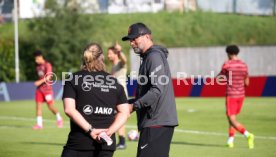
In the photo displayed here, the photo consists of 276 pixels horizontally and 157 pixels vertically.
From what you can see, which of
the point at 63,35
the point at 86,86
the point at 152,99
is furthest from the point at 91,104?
the point at 63,35

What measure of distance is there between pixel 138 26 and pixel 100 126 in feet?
4.83

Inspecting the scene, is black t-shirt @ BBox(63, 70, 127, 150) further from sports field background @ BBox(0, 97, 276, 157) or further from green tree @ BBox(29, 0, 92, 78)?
green tree @ BBox(29, 0, 92, 78)

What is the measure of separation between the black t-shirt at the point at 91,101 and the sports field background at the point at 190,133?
6.93 metres

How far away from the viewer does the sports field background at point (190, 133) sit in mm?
16719

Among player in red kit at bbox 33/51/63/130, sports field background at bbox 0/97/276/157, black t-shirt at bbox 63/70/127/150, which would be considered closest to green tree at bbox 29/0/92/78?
sports field background at bbox 0/97/276/157

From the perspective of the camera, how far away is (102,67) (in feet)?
30.5

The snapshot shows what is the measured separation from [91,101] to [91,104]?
4 cm

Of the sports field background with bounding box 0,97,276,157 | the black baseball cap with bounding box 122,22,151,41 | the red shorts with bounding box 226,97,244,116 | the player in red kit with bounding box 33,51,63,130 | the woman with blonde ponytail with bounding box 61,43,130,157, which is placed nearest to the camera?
the woman with blonde ponytail with bounding box 61,43,130,157

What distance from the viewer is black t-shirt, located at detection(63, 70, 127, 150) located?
9.23 meters

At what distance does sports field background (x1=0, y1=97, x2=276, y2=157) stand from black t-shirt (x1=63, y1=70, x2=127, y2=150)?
6926mm

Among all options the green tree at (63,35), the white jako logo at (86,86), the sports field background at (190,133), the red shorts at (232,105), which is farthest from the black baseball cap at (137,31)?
the green tree at (63,35)

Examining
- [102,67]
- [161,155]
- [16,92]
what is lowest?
[16,92]

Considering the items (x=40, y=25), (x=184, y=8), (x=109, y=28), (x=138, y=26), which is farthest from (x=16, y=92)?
(x=138, y=26)

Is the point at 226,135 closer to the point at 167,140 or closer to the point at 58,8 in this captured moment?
the point at 167,140
